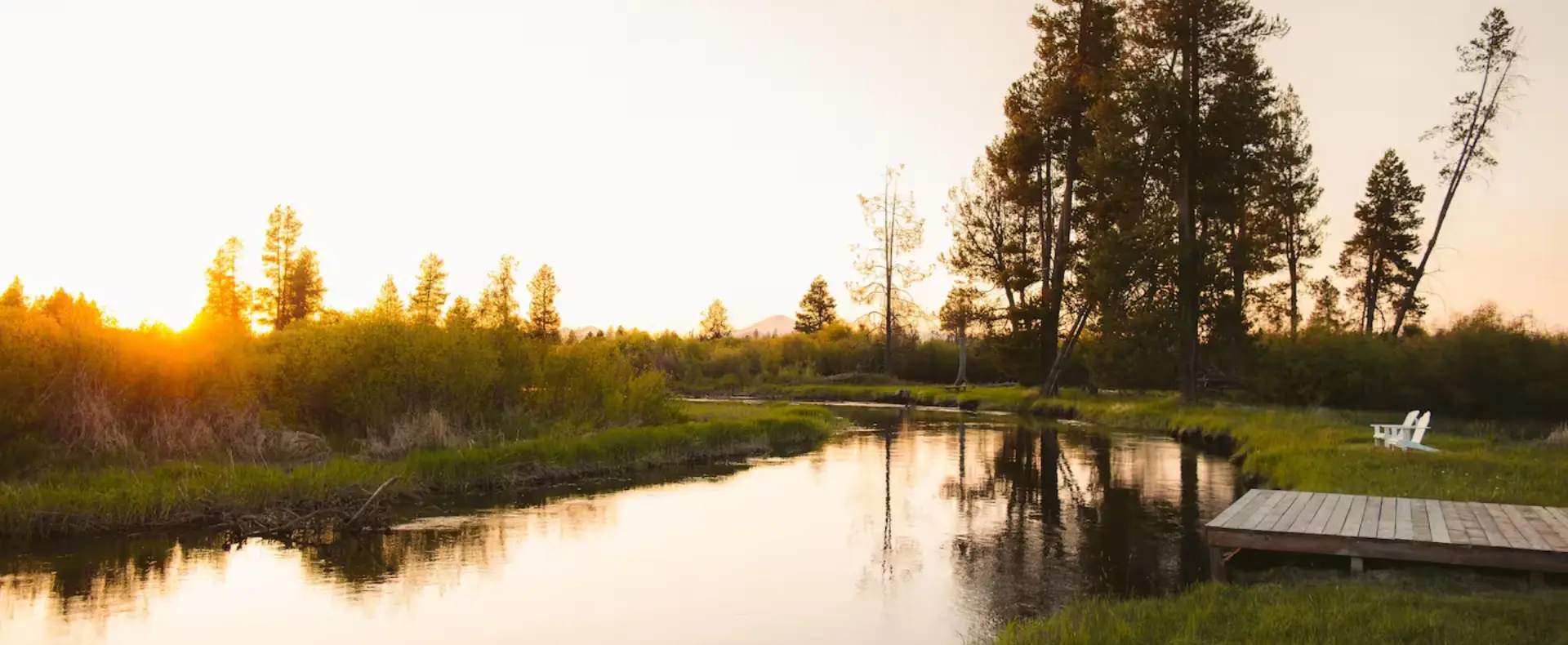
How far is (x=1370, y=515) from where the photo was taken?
480 inches

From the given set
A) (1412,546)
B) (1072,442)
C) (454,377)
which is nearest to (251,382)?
(454,377)

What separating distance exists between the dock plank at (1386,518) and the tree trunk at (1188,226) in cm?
2351

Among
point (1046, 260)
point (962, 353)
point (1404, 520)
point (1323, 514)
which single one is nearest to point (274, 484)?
point (1323, 514)

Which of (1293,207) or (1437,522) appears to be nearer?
(1437,522)

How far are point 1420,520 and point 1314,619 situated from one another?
4.31 meters

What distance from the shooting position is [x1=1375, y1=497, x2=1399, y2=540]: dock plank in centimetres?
1075

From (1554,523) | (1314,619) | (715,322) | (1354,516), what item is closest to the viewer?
(1314,619)

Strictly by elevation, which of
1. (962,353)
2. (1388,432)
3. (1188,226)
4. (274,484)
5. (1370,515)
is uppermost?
(1188,226)

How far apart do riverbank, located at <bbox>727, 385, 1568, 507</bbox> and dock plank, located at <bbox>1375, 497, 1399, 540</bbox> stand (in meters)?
1.79

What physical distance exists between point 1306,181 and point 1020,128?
13.3 m

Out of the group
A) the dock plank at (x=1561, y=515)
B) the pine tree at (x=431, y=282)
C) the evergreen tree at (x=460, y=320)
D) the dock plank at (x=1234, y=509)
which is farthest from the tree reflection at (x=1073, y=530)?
the pine tree at (x=431, y=282)

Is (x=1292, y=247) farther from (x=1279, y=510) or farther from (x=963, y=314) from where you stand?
(x=1279, y=510)

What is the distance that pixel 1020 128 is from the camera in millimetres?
50062

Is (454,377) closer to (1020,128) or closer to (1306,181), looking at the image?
(1020,128)
